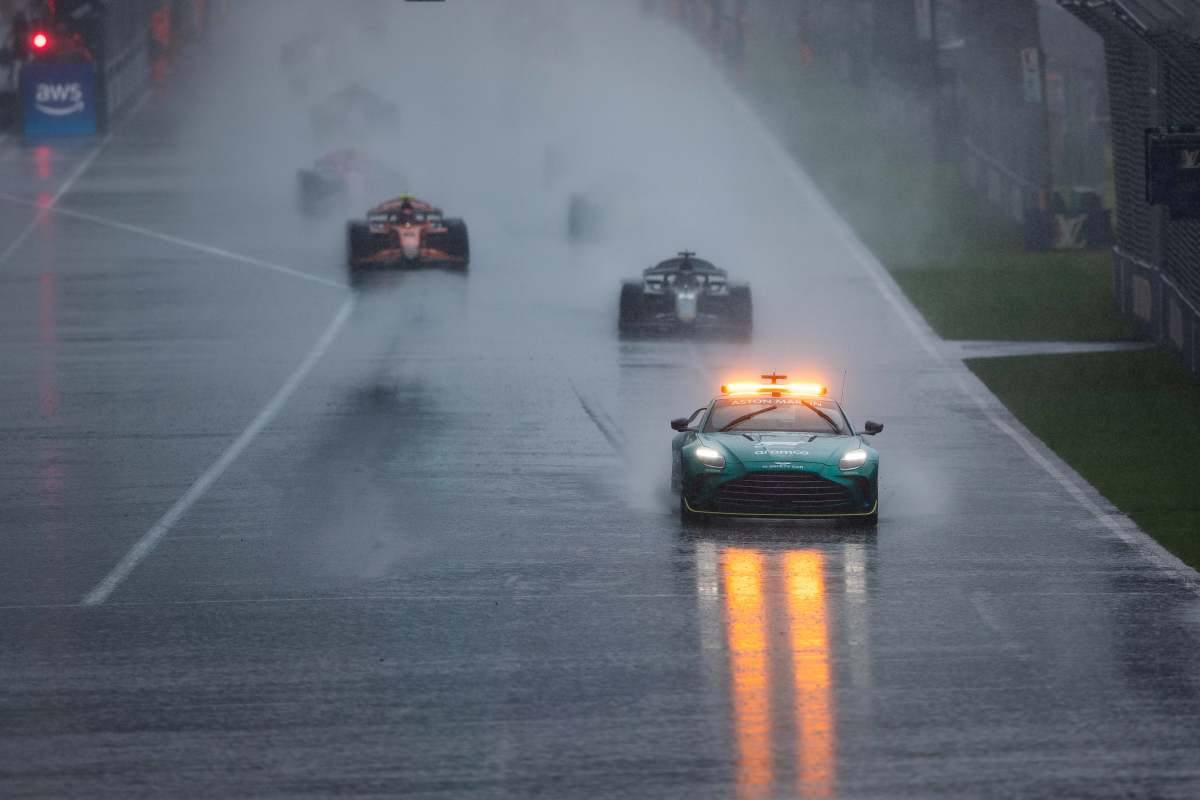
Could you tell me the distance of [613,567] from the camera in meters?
13.2

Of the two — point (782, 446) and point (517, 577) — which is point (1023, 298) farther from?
point (517, 577)

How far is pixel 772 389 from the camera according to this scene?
1653cm

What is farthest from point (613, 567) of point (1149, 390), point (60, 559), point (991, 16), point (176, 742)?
point (991, 16)

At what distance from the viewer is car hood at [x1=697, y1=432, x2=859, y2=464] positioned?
48.5 feet

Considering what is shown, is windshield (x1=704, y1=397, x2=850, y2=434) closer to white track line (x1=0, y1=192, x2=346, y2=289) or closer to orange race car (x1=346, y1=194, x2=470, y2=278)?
white track line (x1=0, y1=192, x2=346, y2=289)

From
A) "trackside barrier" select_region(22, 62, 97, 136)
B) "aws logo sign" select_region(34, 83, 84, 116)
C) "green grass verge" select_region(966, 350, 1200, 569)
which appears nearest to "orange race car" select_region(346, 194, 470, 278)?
"green grass verge" select_region(966, 350, 1200, 569)

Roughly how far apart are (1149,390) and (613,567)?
13321 mm

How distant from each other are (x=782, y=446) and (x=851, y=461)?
0.61 m

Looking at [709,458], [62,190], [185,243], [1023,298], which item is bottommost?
[709,458]

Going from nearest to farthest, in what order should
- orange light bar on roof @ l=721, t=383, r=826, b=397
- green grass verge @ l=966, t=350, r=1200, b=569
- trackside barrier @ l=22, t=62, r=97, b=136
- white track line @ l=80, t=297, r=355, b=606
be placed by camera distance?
1. white track line @ l=80, t=297, r=355, b=606
2. green grass verge @ l=966, t=350, r=1200, b=569
3. orange light bar on roof @ l=721, t=383, r=826, b=397
4. trackside barrier @ l=22, t=62, r=97, b=136

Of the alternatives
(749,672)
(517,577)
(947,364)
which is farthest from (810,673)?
(947,364)

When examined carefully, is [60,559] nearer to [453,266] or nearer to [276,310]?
[276,310]

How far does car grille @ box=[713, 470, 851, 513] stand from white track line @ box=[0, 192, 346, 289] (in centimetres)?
2212

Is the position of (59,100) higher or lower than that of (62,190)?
higher
